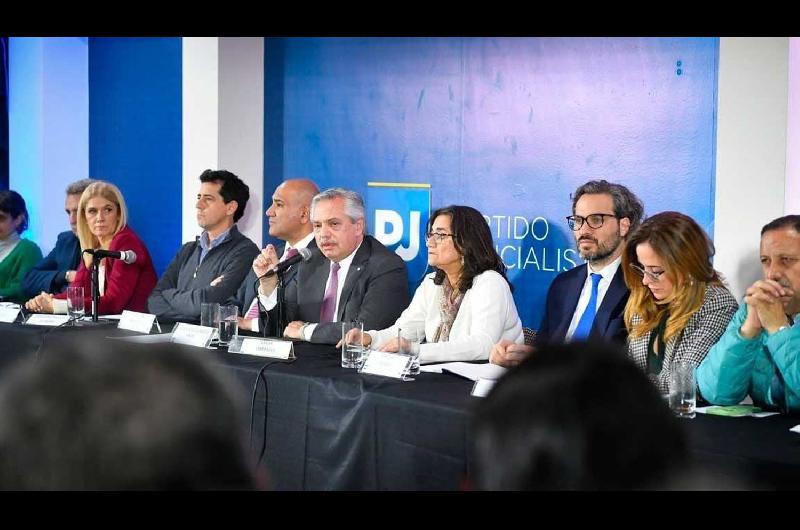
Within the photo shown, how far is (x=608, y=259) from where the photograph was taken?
12.4ft

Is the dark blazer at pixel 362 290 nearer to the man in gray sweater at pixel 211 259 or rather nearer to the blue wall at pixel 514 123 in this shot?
the man in gray sweater at pixel 211 259

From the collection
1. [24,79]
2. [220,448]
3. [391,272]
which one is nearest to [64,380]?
[220,448]

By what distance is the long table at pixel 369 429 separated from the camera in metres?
2.45

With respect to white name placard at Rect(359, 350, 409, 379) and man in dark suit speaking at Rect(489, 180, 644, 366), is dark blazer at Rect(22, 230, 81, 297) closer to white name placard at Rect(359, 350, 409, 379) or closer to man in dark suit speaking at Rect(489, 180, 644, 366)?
white name placard at Rect(359, 350, 409, 379)

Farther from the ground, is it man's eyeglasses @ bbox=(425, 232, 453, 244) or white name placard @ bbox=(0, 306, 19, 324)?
man's eyeglasses @ bbox=(425, 232, 453, 244)

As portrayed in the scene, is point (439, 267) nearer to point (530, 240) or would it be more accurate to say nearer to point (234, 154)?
point (530, 240)

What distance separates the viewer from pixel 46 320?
445 cm

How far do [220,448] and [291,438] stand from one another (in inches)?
100

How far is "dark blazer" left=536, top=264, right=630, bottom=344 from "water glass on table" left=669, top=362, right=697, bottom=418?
2.52ft

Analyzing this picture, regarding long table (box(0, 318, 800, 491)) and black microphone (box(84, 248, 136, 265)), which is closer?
long table (box(0, 318, 800, 491))

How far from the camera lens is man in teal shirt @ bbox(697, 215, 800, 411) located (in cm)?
261

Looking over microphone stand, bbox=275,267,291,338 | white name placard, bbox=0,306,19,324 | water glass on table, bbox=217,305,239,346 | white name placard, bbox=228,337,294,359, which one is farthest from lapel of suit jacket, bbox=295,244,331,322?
white name placard, bbox=0,306,19,324

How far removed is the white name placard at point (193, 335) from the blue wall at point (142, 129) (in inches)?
92.0
